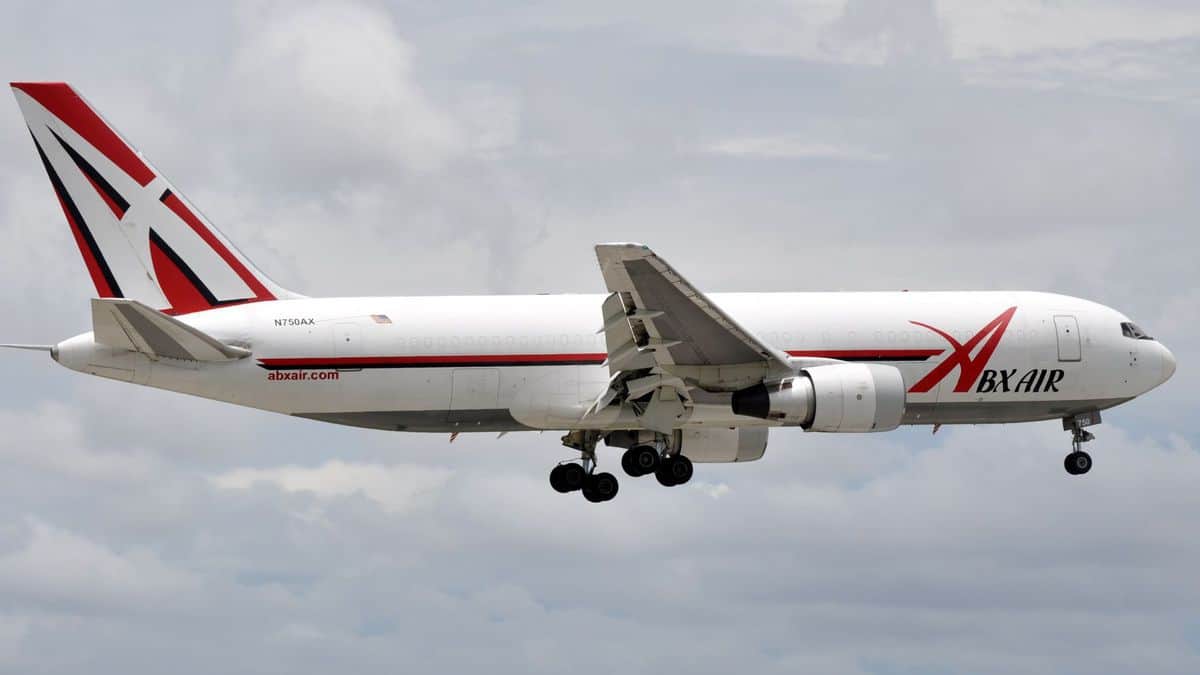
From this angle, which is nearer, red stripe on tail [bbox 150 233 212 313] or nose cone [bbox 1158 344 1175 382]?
red stripe on tail [bbox 150 233 212 313]

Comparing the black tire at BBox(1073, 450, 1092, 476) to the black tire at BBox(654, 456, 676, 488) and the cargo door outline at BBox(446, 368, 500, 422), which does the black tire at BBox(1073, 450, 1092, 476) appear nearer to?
the black tire at BBox(654, 456, 676, 488)

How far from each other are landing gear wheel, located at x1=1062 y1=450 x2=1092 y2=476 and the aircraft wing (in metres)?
11.0

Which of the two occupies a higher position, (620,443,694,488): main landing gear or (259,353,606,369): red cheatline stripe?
(259,353,606,369): red cheatline stripe

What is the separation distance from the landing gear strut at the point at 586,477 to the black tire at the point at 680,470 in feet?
5.69

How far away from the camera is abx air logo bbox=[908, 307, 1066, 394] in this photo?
168 feet

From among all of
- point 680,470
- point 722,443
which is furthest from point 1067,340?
point 680,470

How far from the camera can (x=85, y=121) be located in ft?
165

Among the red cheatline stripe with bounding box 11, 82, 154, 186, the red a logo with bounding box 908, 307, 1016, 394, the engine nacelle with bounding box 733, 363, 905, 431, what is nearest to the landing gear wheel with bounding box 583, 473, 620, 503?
the engine nacelle with bounding box 733, 363, 905, 431

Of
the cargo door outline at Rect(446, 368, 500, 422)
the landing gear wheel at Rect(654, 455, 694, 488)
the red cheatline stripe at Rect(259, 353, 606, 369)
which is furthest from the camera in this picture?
the landing gear wheel at Rect(654, 455, 694, 488)

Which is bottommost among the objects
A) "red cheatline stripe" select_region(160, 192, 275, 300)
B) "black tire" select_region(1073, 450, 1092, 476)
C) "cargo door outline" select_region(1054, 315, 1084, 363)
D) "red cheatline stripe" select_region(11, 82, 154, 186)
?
"black tire" select_region(1073, 450, 1092, 476)

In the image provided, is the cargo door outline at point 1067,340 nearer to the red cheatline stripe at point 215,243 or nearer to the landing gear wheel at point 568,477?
the landing gear wheel at point 568,477

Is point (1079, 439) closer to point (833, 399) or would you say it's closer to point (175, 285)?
point (833, 399)

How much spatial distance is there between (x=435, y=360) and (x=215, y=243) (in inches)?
272

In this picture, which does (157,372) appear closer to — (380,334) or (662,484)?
(380,334)
